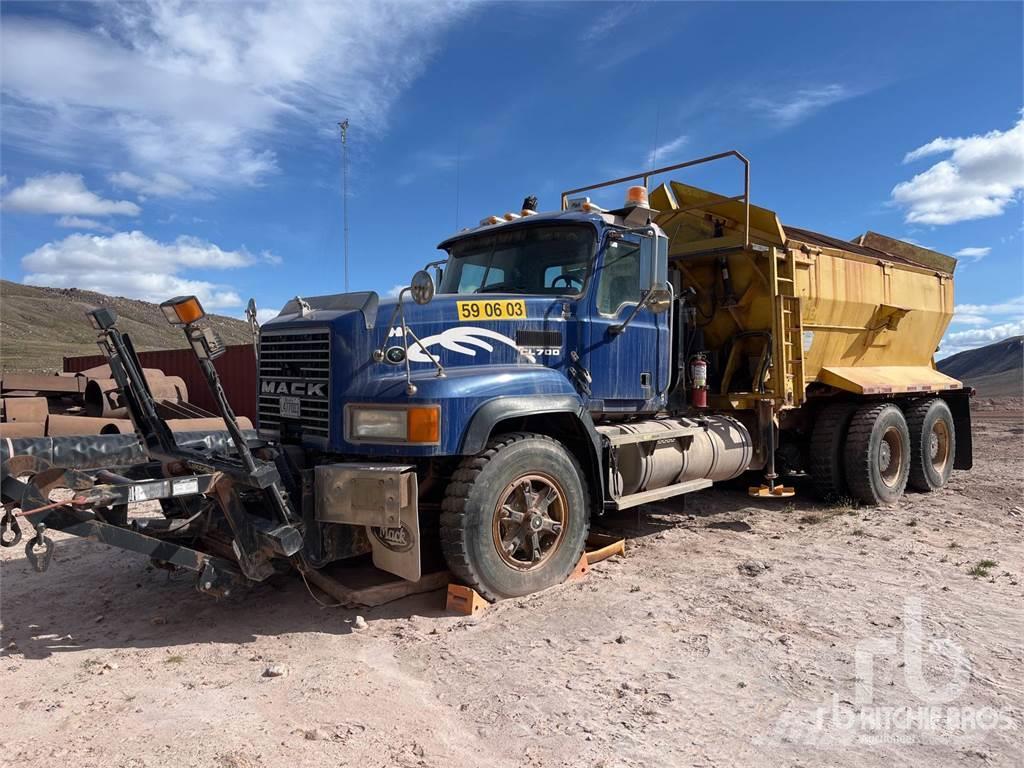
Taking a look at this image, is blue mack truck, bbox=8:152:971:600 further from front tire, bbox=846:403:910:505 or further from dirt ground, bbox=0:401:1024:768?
dirt ground, bbox=0:401:1024:768

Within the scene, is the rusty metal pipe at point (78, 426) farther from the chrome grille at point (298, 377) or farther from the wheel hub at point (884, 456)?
the wheel hub at point (884, 456)

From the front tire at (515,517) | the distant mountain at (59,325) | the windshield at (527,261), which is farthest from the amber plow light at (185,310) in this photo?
the distant mountain at (59,325)

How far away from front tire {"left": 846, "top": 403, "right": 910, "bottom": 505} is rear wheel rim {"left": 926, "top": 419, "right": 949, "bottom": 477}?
1.06m

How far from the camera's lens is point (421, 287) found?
4.19 metres

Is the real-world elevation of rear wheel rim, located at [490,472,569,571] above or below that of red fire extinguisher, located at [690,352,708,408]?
below

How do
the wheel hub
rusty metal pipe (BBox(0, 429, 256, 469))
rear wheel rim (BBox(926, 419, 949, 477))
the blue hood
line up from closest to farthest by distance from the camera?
rusty metal pipe (BBox(0, 429, 256, 469)), the blue hood, the wheel hub, rear wheel rim (BBox(926, 419, 949, 477))

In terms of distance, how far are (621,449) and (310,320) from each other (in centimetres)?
265

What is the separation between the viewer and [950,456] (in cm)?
970

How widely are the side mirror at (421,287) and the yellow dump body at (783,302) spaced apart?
4.23 metres

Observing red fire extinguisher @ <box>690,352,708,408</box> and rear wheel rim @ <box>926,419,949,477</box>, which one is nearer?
red fire extinguisher @ <box>690,352,708,408</box>

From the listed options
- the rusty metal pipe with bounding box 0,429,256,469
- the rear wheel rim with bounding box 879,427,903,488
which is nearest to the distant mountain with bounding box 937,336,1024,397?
the rear wheel rim with bounding box 879,427,903,488

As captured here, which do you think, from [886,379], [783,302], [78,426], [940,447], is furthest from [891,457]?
[78,426]

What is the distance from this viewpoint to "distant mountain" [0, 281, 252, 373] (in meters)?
66.2

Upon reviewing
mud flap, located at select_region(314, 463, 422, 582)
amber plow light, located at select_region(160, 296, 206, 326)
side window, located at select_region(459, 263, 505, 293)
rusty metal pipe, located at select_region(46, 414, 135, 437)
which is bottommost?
mud flap, located at select_region(314, 463, 422, 582)
